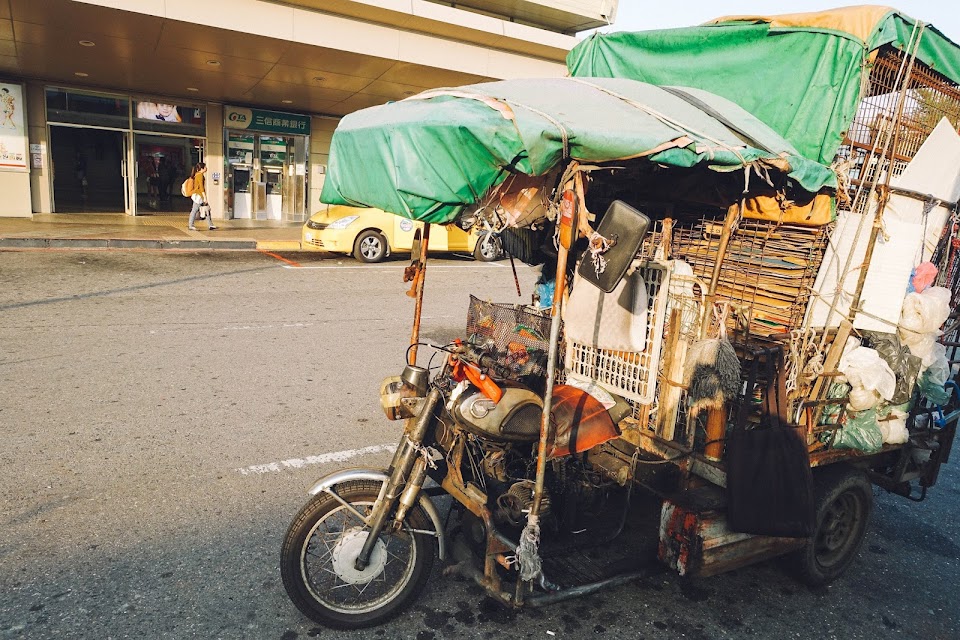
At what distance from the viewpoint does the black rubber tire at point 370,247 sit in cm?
1418

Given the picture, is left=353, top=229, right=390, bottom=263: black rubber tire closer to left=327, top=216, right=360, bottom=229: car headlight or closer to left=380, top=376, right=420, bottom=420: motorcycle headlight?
left=327, top=216, right=360, bottom=229: car headlight

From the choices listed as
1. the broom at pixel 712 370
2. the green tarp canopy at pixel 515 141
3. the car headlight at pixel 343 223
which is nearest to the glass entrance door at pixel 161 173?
the car headlight at pixel 343 223

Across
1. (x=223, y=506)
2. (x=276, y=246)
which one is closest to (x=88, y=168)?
(x=276, y=246)

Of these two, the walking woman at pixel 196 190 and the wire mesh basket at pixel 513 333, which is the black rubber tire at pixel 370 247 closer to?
the walking woman at pixel 196 190

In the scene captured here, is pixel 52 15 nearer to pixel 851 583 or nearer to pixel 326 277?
pixel 326 277

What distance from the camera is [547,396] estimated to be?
2902 mm

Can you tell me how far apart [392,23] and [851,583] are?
15.0 meters

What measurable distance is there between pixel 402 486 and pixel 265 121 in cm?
1945

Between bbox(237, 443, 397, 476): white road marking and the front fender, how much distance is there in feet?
5.69

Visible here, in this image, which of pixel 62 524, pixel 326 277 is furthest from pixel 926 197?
pixel 326 277

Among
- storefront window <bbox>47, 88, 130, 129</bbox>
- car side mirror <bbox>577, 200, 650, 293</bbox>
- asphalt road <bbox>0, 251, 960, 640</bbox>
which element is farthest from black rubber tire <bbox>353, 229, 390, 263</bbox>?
car side mirror <bbox>577, 200, 650, 293</bbox>

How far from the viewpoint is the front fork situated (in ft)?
10.2

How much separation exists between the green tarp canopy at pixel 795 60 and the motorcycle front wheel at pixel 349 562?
3193 millimetres

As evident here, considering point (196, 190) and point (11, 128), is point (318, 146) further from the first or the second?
point (11, 128)
